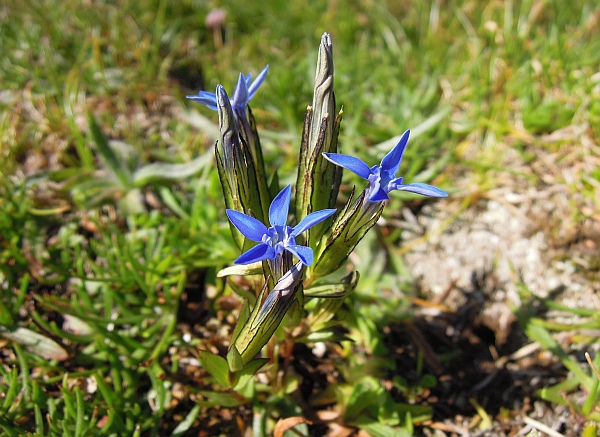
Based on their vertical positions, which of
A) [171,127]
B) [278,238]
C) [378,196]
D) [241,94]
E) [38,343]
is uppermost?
[171,127]

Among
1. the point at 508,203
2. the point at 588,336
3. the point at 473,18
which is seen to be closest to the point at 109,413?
the point at 588,336

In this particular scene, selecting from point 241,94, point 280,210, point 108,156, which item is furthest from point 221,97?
point 108,156

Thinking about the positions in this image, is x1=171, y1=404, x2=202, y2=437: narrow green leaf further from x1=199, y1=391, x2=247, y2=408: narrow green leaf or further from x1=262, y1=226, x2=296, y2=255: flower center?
x1=262, y1=226, x2=296, y2=255: flower center

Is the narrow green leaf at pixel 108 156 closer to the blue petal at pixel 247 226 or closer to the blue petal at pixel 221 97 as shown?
the blue petal at pixel 221 97

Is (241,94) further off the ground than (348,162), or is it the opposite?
(241,94)

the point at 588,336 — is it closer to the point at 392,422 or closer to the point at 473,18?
the point at 392,422

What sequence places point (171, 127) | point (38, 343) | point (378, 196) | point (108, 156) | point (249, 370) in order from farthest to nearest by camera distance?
point (171, 127) < point (108, 156) < point (38, 343) < point (249, 370) < point (378, 196)

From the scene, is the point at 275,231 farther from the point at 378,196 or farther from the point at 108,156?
the point at 108,156
